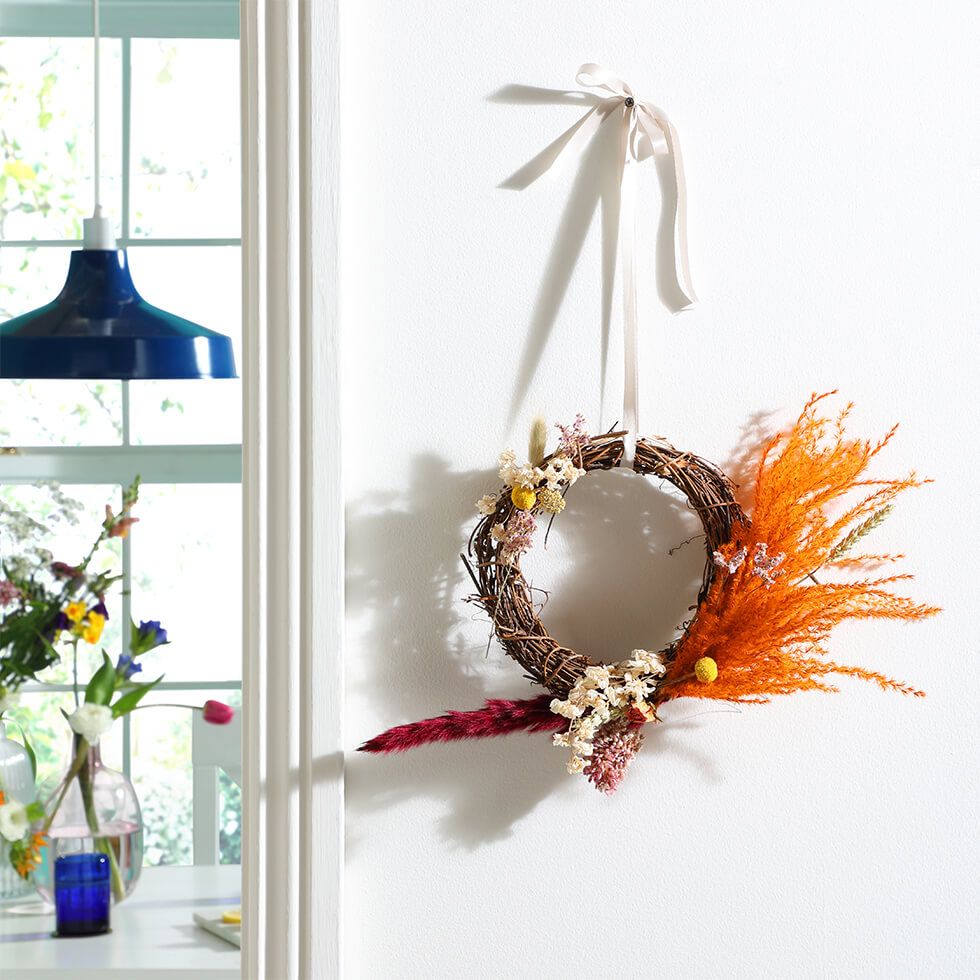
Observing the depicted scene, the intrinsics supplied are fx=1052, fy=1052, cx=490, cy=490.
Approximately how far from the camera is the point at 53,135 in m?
1.17

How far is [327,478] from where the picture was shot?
110 centimetres

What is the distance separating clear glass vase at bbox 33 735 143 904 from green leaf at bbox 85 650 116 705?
5cm

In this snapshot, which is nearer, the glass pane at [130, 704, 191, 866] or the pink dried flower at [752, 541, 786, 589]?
the pink dried flower at [752, 541, 786, 589]

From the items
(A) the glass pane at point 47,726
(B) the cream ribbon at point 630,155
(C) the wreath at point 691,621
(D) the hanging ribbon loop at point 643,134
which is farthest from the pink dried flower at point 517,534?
(A) the glass pane at point 47,726

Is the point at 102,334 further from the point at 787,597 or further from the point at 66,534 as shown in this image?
the point at 787,597

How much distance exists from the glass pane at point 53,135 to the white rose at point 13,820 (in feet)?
2.04

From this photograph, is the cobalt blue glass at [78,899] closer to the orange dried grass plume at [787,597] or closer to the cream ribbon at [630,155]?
the orange dried grass plume at [787,597]

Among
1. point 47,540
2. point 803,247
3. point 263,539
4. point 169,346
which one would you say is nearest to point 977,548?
point 803,247

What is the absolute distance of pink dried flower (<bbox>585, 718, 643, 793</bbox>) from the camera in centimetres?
106

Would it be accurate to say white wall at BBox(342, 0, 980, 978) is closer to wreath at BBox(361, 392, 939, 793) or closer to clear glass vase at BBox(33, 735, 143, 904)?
wreath at BBox(361, 392, 939, 793)

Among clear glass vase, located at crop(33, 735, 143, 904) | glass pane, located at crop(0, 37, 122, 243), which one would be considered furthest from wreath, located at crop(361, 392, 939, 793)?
glass pane, located at crop(0, 37, 122, 243)

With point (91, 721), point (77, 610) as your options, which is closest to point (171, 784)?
point (91, 721)

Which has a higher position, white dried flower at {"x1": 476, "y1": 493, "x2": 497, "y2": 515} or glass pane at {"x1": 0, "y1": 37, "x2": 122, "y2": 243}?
glass pane at {"x1": 0, "y1": 37, "x2": 122, "y2": 243}

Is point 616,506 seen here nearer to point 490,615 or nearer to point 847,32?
point 490,615
